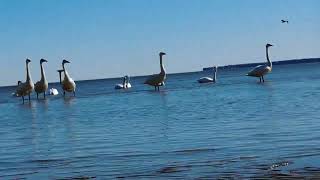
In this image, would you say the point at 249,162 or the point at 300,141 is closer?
the point at 249,162

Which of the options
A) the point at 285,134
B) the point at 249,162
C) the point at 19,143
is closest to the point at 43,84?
the point at 19,143

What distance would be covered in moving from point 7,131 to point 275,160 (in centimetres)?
1002

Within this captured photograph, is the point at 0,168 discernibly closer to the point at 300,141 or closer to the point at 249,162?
the point at 249,162

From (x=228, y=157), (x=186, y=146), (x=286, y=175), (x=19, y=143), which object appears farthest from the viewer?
(x=19, y=143)

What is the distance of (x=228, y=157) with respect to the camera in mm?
10031

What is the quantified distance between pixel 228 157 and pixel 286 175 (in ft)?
6.31

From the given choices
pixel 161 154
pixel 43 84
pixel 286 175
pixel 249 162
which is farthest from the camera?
pixel 43 84

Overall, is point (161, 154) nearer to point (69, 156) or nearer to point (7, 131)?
point (69, 156)

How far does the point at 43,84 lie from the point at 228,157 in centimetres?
3075

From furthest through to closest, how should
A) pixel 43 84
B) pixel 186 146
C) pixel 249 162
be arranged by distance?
1. pixel 43 84
2. pixel 186 146
3. pixel 249 162

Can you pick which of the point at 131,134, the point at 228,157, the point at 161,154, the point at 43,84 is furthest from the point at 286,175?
the point at 43,84

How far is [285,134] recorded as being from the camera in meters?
12.5

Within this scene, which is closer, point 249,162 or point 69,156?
point 249,162

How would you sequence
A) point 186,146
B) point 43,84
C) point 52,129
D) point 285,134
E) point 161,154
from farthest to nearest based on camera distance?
point 43,84, point 52,129, point 285,134, point 186,146, point 161,154
